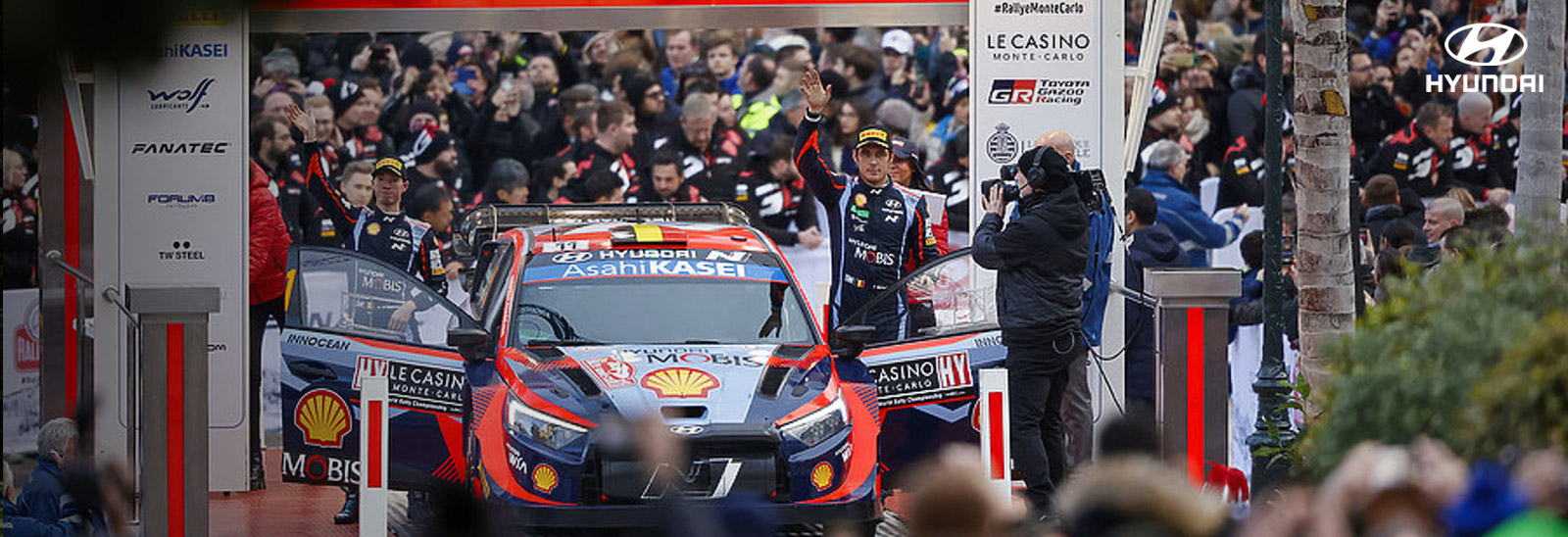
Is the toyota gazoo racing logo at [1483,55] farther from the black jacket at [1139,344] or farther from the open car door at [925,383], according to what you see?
the open car door at [925,383]

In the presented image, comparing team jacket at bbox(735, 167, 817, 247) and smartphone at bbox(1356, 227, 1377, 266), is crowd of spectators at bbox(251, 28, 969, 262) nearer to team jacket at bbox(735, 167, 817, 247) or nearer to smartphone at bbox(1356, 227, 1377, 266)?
team jacket at bbox(735, 167, 817, 247)

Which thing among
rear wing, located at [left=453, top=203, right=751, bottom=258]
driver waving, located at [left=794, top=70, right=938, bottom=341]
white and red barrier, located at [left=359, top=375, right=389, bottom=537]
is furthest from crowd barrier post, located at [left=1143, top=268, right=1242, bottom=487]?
white and red barrier, located at [left=359, top=375, right=389, bottom=537]

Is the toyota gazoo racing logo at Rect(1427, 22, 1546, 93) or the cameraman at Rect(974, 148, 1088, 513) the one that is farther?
the toyota gazoo racing logo at Rect(1427, 22, 1546, 93)

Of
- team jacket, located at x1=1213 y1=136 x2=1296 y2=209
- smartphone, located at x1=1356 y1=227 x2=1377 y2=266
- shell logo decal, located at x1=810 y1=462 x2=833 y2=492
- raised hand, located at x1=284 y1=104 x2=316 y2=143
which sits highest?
raised hand, located at x1=284 y1=104 x2=316 y2=143

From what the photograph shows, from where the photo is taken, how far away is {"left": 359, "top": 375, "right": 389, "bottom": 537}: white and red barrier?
32.2 ft

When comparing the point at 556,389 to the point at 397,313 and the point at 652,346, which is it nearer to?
the point at 652,346

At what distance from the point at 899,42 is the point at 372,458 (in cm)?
834

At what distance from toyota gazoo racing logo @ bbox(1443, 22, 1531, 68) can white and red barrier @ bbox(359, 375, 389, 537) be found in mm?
10522

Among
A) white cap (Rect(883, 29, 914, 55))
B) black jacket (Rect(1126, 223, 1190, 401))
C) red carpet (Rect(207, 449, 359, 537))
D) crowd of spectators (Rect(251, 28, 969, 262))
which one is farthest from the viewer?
white cap (Rect(883, 29, 914, 55))

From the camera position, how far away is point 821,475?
30.8 feet

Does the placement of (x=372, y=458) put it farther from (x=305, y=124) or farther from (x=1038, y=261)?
(x=305, y=124)

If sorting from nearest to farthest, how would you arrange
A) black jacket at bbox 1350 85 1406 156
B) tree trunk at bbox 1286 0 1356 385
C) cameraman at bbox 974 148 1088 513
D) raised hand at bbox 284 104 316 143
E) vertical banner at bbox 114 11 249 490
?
cameraman at bbox 974 148 1088 513
tree trunk at bbox 1286 0 1356 385
vertical banner at bbox 114 11 249 490
raised hand at bbox 284 104 316 143
black jacket at bbox 1350 85 1406 156

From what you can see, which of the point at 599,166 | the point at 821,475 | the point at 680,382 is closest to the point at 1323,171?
the point at 821,475

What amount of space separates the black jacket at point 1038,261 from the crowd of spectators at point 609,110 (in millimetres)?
4908
